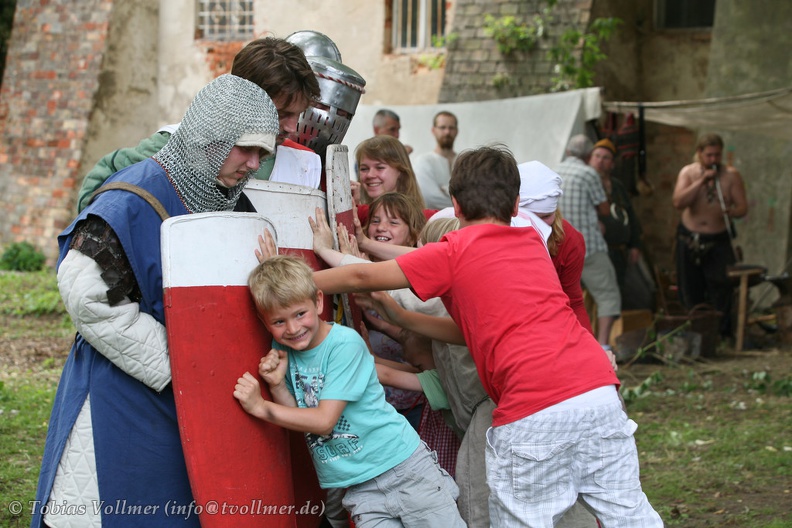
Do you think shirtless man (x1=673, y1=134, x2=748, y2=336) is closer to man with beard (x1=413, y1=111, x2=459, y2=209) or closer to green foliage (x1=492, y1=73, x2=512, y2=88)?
green foliage (x1=492, y1=73, x2=512, y2=88)

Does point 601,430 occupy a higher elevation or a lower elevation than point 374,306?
lower

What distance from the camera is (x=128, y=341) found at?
8.30 feet

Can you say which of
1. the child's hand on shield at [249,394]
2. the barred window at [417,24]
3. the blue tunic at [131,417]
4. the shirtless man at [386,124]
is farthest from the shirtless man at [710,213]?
the blue tunic at [131,417]

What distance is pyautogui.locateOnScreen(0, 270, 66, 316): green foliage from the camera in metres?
9.40

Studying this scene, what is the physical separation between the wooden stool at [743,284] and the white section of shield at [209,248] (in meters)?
6.73

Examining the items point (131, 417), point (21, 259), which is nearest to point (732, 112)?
point (131, 417)

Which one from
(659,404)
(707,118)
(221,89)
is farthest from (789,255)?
(221,89)

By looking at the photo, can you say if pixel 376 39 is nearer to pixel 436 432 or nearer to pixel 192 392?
pixel 436 432

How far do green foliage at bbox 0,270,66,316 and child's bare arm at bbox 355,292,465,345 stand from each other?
7038mm

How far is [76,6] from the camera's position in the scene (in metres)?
12.5

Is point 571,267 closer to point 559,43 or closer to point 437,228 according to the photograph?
point 437,228

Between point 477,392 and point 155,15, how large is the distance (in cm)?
1109

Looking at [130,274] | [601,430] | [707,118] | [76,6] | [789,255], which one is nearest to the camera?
[130,274]

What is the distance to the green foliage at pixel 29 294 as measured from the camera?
30.8ft
